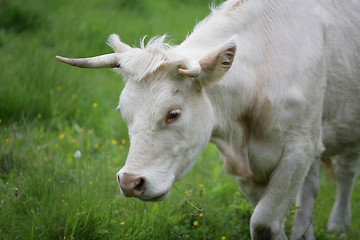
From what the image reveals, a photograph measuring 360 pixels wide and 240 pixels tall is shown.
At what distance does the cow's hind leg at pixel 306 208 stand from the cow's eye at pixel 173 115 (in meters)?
2.13

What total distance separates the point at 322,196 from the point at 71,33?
4.53 metres

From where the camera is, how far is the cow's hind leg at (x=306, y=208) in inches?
196

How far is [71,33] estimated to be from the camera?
27.4 ft

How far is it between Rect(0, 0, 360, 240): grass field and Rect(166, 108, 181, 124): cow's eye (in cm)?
89

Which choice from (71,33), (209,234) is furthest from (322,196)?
(71,33)

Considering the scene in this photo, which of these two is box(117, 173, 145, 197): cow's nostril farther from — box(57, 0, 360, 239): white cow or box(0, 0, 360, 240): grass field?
box(0, 0, 360, 240): grass field

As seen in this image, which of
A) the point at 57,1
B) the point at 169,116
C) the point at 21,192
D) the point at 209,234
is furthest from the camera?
the point at 57,1

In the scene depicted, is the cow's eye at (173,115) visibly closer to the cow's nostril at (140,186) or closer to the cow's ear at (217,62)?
the cow's ear at (217,62)

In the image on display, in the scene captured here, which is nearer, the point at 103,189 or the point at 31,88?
the point at 103,189

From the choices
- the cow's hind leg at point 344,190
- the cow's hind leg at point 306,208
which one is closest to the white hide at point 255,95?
the cow's hind leg at point 306,208

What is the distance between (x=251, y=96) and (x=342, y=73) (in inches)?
35.7

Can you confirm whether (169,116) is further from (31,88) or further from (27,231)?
(31,88)

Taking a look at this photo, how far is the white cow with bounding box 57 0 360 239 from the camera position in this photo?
337cm

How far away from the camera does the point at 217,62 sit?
345 cm
